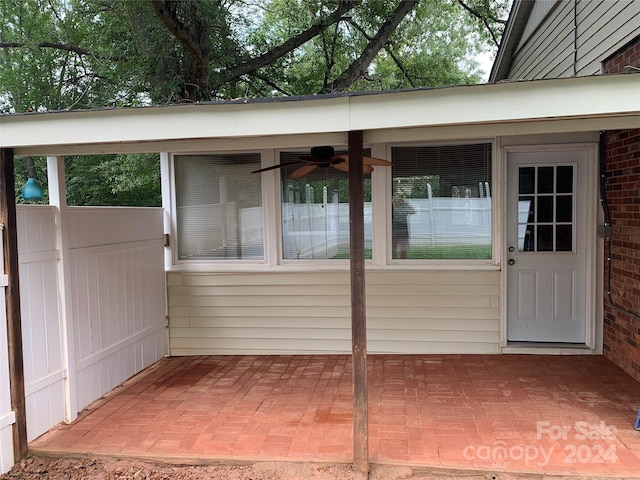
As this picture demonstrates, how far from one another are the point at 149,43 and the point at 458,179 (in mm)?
4265

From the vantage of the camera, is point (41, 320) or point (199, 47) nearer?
point (41, 320)

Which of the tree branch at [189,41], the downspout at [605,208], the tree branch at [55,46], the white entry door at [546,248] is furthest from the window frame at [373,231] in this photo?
the tree branch at [55,46]

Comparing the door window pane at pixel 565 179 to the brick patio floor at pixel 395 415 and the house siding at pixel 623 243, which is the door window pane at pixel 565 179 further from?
the brick patio floor at pixel 395 415

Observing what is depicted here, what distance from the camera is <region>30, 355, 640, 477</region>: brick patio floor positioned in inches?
112

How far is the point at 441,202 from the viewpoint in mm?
4855

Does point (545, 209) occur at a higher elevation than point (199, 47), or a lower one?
lower

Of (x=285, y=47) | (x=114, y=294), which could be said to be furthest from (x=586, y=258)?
(x=285, y=47)

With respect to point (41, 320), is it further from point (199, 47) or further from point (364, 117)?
point (199, 47)

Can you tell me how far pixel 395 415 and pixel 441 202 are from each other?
2.32 m

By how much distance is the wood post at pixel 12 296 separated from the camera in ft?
9.44

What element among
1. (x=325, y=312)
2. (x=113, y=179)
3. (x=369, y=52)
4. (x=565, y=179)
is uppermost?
(x=369, y=52)

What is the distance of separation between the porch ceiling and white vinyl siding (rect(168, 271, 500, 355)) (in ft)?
7.63

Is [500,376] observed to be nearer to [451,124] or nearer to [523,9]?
[451,124]

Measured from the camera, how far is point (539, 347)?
184 inches
